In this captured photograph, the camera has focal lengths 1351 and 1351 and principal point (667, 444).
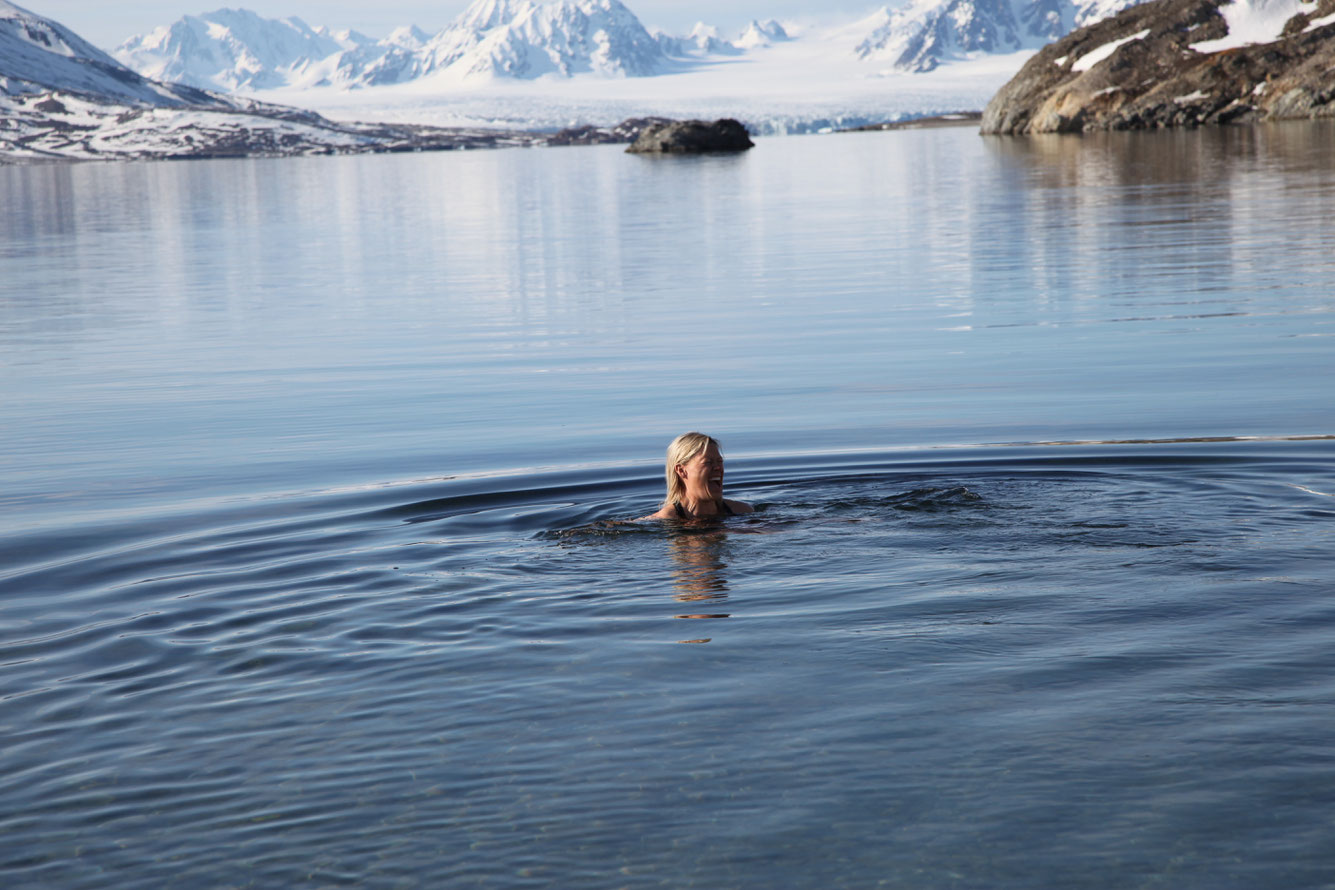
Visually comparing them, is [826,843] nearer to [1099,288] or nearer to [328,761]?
[328,761]

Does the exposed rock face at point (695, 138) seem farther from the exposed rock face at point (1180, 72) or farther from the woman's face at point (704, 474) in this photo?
the woman's face at point (704, 474)

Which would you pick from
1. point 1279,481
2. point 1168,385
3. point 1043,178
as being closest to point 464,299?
point 1168,385

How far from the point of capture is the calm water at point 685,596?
5422 mm

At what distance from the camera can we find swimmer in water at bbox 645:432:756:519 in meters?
10.1

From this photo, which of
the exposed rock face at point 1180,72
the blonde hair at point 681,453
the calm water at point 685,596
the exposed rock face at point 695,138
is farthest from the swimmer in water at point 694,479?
the exposed rock face at point 695,138

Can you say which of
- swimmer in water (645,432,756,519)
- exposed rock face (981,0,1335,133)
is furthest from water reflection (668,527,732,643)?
exposed rock face (981,0,1335,133)

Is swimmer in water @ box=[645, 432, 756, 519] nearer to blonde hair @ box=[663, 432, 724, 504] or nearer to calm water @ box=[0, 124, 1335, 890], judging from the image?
blonde hair @ box=[663, 432, 724, 504]

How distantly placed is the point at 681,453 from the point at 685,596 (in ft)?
5.80

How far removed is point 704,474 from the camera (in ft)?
33.2

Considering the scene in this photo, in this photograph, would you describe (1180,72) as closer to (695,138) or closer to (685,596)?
(695,138)

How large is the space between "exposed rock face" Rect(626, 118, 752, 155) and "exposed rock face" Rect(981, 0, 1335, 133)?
33400 millimetres

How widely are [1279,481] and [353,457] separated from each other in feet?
27.9

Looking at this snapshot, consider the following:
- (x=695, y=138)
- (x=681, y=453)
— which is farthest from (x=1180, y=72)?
(x=681, y=453)

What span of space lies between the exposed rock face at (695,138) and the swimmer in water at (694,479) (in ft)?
450
